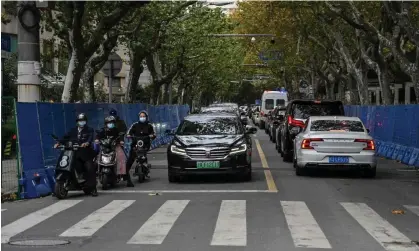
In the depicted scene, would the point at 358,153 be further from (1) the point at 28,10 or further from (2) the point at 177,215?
(1) the point at 28,10

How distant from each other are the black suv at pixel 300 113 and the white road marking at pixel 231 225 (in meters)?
8.14

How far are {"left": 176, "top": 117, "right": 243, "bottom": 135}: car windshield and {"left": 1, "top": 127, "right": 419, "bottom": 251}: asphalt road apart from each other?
1149 millimetres

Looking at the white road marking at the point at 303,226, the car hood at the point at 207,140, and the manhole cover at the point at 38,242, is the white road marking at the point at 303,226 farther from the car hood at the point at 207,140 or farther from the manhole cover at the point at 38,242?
the car hood at the point at 207,140

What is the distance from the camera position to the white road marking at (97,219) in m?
8.92

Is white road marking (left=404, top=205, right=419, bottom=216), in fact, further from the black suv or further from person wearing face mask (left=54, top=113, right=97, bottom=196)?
the black suv

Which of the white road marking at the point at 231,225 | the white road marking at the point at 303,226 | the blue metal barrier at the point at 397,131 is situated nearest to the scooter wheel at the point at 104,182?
the white road marking at the point at 231,225

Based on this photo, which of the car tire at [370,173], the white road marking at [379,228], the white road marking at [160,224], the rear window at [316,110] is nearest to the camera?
→ the white road marking at [379,228]

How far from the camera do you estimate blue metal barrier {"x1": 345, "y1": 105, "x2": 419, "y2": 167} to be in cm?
1964

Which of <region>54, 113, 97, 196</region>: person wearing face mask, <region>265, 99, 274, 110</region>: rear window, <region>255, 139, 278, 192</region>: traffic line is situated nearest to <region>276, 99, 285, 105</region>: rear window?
<region>265, 99, 274, 110</region>: rear window

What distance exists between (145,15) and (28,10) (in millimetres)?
12013

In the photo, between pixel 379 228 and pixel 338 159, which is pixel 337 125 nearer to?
pixel 338 159

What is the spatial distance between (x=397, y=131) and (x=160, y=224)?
14.5m

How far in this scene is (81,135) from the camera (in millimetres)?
12727

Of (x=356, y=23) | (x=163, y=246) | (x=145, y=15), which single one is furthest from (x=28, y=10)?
(x=356, y=23)
